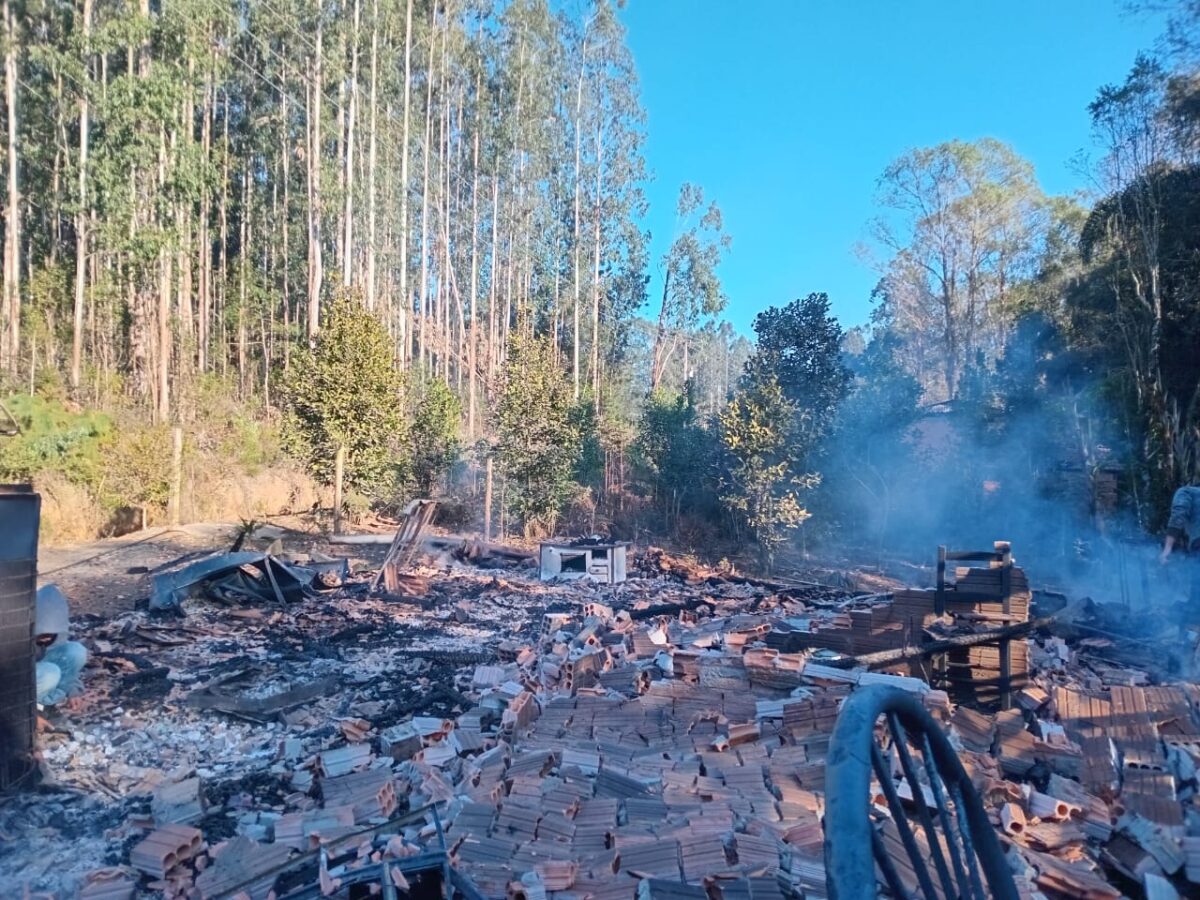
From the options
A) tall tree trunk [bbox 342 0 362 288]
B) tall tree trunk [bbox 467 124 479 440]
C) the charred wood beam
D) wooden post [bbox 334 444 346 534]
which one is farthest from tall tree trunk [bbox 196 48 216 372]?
the charred wood beam

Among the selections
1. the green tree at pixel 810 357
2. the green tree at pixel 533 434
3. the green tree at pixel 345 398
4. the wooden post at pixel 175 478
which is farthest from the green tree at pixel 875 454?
the wooden post at pixel 175 478

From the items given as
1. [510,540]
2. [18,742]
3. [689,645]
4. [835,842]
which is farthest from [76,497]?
[835,842]

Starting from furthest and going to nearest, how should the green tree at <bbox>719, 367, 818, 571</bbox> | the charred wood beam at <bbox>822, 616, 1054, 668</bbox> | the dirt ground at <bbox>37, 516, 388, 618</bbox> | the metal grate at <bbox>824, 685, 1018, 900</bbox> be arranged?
the green tree at <bbox>719, 367, 818, 571</bbox> → the dirt ground at <bbox>37, 516, 388, 618</bbox> → the charred wood beam at <bbox>822, 616, 1054, 668</bbox> → the metal grate at <bbox>824, 685, 1018, 900</bbox>

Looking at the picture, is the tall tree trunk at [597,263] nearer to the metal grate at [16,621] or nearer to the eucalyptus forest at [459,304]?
the eucalyptus forest at [459,304]

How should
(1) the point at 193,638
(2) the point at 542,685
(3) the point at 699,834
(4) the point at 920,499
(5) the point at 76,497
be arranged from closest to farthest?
(3) the point at 699,834 → (2) the point at 542,685 → (1) the point at 193,638 → (5) the point at 76,497 → (4) the point at 920,499

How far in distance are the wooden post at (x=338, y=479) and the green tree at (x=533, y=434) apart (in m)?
3.65

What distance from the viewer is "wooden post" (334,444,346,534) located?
48.1ft

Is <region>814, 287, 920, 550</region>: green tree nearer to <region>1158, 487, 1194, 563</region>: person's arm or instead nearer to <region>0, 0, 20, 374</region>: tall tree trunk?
<region>1158, 487, 1194, 563</region>: person's arm

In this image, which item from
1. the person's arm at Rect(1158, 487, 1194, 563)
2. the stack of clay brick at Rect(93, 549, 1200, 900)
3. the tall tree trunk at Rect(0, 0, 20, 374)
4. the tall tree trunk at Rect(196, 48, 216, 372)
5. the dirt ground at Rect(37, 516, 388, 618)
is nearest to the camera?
the stack of clay brick at Rect(93, 549, 1200, 900)

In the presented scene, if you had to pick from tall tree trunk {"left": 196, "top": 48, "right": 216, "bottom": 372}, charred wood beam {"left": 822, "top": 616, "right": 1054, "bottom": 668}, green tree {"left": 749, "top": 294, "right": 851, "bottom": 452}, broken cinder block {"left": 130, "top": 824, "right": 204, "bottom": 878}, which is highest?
tall tree trunk {"left": 196, "top": 48, "right": 216, "bottom": 372}

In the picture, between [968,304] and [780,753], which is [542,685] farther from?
[968,304]

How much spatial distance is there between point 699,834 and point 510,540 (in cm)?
1419

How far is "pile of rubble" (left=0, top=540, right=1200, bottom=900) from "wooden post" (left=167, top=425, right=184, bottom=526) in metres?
8.95

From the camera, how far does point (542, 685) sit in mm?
6211
